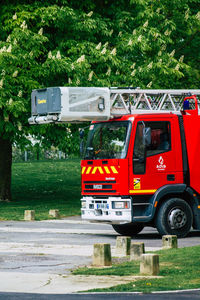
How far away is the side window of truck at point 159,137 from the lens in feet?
60.8

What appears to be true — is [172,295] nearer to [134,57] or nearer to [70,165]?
[134,57]

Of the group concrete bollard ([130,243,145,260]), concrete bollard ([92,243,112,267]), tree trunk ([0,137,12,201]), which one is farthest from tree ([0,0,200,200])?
concrete bollard ([92,243,112,267])

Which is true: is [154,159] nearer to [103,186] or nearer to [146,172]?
[146,172]

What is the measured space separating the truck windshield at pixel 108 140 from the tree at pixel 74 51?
6.72 metres

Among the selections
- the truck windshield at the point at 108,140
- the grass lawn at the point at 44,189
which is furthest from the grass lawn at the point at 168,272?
the grass lawn at the point at 44,189

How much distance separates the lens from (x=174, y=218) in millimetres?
18594

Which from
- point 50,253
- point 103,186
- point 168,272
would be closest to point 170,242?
point 50,253

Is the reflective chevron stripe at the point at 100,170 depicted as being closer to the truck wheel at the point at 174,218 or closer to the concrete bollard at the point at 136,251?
the truck wheel at the point at 174,218

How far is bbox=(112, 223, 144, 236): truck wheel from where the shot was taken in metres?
19.9

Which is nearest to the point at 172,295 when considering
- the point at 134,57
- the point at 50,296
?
the point at 50,296

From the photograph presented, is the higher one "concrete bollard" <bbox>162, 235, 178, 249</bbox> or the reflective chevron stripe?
the reflective chevron stripe

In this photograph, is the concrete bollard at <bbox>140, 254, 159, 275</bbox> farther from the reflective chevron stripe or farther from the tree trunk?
the tree trunk

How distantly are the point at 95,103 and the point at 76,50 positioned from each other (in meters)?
9.78

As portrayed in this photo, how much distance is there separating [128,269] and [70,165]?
123 ft
